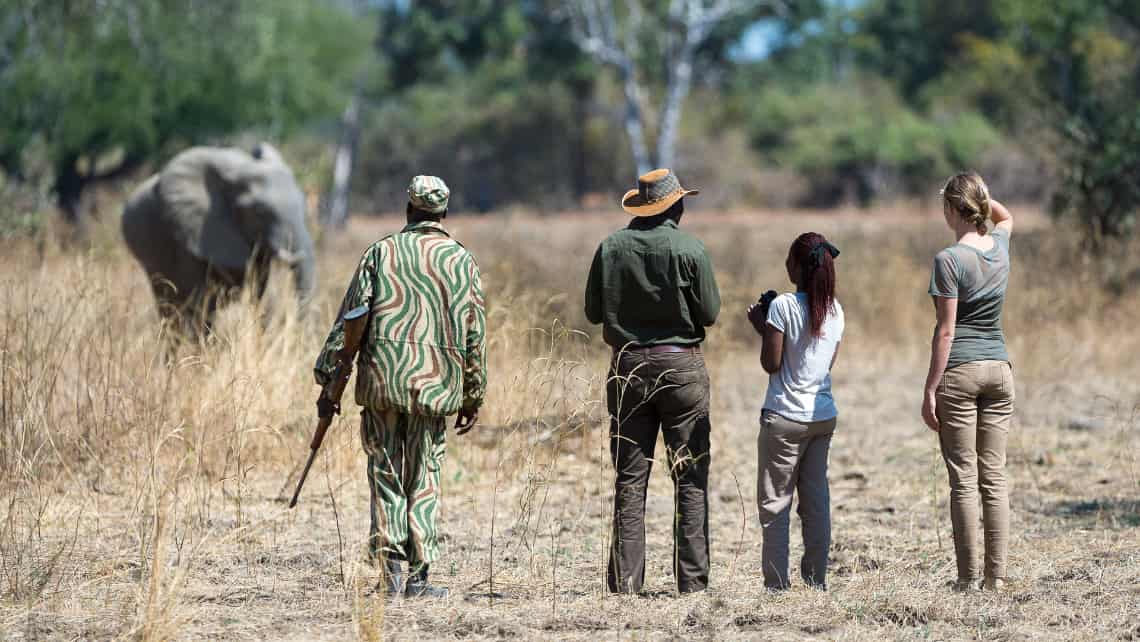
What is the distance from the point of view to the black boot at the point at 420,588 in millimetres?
5684

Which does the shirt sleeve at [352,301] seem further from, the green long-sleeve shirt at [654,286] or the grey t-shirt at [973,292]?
the grey t-shirt at [973,292]

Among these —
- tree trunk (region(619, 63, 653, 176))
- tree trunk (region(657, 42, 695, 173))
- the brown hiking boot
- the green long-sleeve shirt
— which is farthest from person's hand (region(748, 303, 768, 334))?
tree trunk (region(619, 63, 653, 176))

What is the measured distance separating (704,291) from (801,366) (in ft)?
1.54

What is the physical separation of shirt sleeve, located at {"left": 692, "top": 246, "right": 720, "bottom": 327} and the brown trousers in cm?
16

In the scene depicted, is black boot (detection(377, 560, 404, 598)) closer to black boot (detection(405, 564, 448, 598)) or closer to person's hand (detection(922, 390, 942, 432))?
black boot (detection(405, 564, 448, 598))

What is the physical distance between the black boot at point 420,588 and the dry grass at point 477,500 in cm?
9

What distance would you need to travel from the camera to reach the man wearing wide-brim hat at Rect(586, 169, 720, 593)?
5664mm

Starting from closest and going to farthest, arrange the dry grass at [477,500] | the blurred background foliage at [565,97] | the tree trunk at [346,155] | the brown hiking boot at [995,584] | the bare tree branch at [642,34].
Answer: the dry grass at [477,500] → the brown hiking boot at [995,584] → the blurred background foliage at [565,97] → the bare tree branch at [642,34] → the tree trunk at [346,155]

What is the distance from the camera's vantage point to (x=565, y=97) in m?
41.5

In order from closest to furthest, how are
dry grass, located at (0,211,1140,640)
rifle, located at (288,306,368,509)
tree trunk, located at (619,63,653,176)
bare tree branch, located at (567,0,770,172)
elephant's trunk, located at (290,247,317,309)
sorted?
1. dry grass, located at (0,211,1140,640)
2. rifle, located at (288,306,368,509)
3. elephant's trunk, located at (290,247,317,309)
4. tree trunk, located at (619,63,653,176)
5. bare tree branch, located at (567,0,770,172)

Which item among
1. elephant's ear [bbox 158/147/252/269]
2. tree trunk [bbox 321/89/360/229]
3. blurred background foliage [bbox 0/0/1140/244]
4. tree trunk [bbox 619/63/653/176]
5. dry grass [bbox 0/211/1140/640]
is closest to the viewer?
dry grass [bbox 0/211/1140/640]

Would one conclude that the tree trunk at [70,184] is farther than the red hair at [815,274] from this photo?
Yes

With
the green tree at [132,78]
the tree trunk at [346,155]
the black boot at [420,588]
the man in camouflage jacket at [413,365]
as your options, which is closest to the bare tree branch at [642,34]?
the tree trunk at [346,155]

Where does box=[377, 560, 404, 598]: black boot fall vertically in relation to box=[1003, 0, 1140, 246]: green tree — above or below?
below
